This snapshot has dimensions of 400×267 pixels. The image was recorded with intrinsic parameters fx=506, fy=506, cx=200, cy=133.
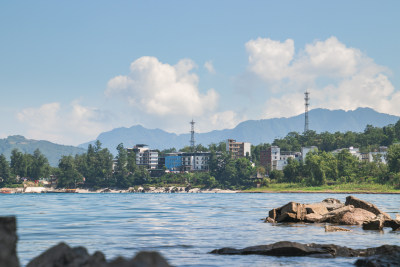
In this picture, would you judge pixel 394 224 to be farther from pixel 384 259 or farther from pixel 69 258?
pixel 69 258

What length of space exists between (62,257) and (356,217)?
3201 centimetres

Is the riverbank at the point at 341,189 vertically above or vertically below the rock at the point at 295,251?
below

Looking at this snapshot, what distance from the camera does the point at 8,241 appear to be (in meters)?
8.37

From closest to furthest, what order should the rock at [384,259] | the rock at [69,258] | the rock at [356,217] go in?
1. the rock at [69,258]
2. the rock at [384,259]
3. the rock at [356,217]

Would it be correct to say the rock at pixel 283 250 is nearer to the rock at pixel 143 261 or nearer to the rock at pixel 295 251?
the rock at pixel 295 251

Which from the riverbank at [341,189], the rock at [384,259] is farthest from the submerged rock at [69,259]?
the riverbank at [341,189]

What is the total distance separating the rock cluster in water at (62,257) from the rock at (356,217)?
30.8 m

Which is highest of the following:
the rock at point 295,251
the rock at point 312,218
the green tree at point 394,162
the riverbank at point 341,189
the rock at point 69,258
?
the green tree at point 394,162

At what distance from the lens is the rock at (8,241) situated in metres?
7.34

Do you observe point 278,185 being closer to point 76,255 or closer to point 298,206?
point 298,206

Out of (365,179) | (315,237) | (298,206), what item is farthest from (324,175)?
(315,237)

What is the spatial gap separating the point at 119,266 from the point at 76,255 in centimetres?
220

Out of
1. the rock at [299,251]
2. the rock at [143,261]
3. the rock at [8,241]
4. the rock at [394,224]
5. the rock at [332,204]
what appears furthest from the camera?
the rock at [332,204]

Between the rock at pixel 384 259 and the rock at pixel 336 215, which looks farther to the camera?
the rock at pixel 336 215
